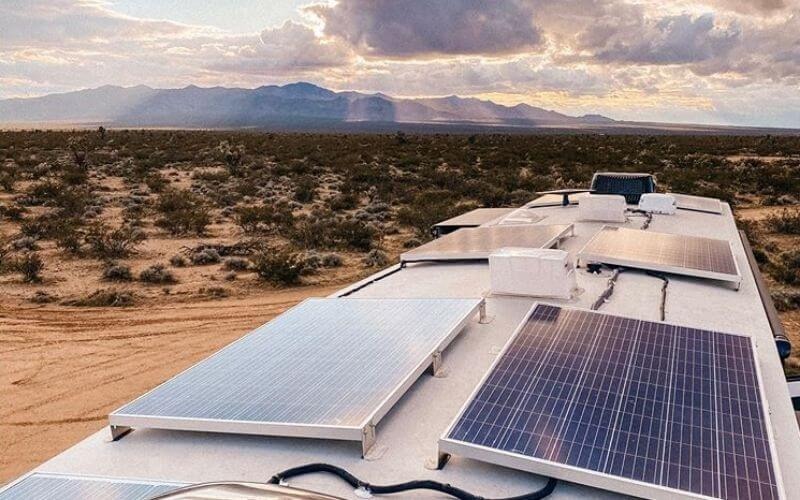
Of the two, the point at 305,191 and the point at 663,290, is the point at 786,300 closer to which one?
the point at 663,290

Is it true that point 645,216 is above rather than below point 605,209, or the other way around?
below

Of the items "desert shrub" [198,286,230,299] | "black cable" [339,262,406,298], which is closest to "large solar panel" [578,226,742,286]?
"black cable" [339,262,406,298]

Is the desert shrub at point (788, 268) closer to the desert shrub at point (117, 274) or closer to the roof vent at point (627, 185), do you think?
the roof vent at point (627, 185)

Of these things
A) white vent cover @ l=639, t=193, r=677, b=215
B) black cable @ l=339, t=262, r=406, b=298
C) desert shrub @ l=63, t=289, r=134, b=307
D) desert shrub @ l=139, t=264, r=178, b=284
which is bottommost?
desert shrub @ l=63, t=289, r=134, b=307

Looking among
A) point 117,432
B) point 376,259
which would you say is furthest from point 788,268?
point 117,432

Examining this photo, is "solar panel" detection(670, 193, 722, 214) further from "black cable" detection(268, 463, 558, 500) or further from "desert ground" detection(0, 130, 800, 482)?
"black cable" detection(268, 463, 558, 500)
